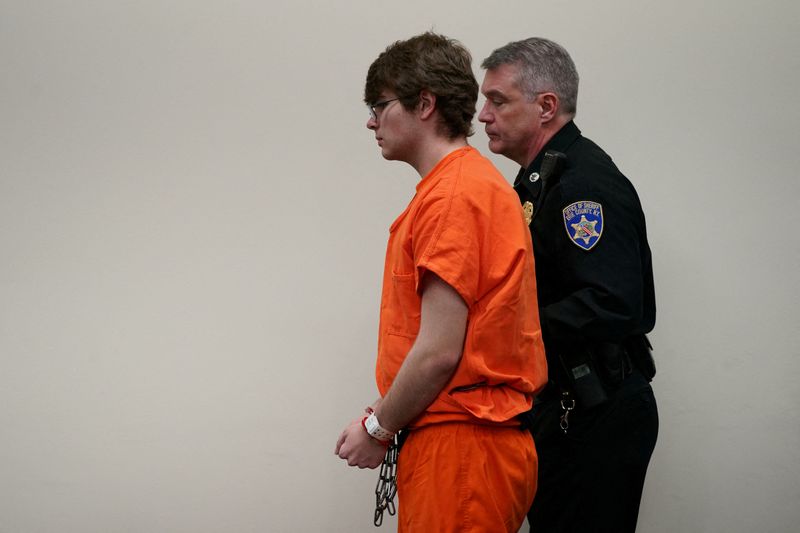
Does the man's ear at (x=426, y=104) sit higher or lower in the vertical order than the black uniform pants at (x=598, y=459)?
higher

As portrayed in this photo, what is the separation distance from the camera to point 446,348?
1315mm

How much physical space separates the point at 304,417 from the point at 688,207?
127cm

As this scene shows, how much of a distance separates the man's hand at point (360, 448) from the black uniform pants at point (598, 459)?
21.0 inches

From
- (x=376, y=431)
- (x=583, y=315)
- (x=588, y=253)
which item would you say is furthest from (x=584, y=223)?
(x=376, y=431)

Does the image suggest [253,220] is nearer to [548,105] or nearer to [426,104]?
[548,105]

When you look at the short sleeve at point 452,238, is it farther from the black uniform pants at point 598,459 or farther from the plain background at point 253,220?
the plain background at point 253,220

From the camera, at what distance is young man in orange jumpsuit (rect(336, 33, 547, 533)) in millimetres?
1320

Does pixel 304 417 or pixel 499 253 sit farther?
pixel 304 417

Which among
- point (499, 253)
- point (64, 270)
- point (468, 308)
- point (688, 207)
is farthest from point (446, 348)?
point (64, 270)

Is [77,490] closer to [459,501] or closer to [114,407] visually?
[114,407]

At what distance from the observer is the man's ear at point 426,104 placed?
4.74 ft

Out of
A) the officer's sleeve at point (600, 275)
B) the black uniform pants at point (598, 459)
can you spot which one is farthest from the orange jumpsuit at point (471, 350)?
the black uniform pants at point (598, 459)

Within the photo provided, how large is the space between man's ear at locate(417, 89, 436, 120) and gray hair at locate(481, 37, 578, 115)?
1.90ft

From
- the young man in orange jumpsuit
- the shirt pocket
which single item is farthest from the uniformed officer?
the shirt pocket
